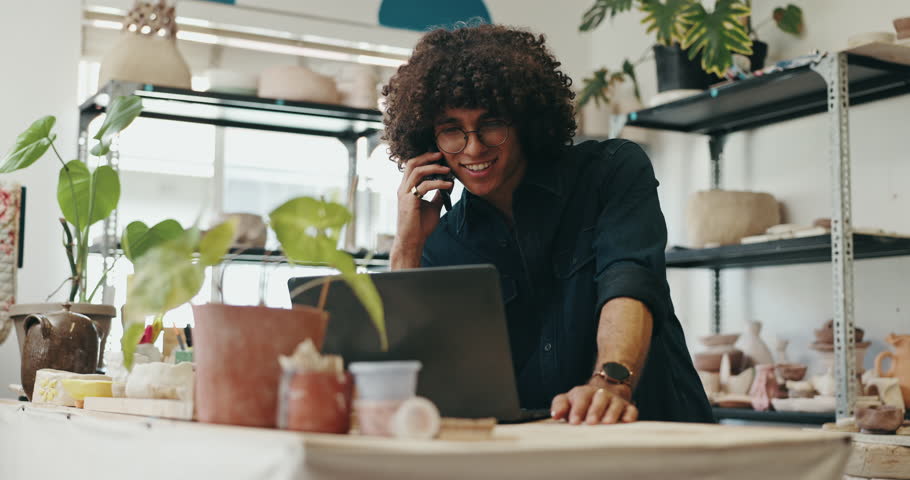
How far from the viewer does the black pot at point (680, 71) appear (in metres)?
3.67

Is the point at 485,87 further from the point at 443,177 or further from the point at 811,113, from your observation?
the point at 811,113

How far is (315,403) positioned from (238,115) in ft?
10.5

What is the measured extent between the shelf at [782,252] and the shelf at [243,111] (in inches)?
51.1

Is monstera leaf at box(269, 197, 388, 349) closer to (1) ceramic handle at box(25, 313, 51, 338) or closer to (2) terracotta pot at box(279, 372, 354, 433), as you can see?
(2) terracotta pot at box(279, 372, 354, 433)

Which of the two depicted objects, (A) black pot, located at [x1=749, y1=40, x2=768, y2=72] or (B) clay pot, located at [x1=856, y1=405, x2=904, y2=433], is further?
(A) black pot, located at [x1=749, y1=40, x2=768, y2=72]

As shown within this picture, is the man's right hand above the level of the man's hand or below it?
above

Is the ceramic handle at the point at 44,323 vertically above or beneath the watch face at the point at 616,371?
above

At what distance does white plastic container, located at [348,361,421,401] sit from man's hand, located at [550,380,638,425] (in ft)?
1.16

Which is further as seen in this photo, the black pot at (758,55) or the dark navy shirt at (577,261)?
the black pot at (758,55)

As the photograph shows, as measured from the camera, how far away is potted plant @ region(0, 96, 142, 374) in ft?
6.17

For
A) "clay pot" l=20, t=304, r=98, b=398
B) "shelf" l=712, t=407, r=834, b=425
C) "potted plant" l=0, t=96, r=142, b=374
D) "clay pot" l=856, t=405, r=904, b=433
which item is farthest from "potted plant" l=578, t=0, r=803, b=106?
"clay pot" l=20, t=304, r=98, b=398

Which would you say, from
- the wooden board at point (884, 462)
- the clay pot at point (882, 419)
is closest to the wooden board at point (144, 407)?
the wooden board at point (884, 462)

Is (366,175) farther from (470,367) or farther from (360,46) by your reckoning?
(470,367)

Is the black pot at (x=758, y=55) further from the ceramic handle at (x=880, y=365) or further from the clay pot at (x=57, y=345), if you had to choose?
the clay pot at (x=57, y=345)
